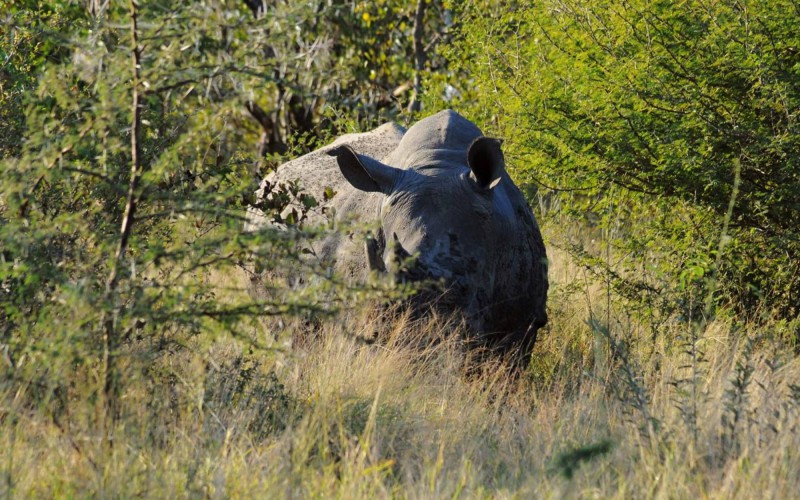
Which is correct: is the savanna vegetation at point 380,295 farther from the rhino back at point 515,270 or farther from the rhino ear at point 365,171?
the rhino ear at point 365,171

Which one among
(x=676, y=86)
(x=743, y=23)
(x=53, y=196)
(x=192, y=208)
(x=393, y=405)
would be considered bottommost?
(x=393, y=405)

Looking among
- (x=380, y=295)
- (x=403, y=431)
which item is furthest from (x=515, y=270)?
(x=380, y=295)

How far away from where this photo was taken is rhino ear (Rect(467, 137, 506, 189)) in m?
6.29

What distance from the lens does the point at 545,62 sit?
8.36 meters

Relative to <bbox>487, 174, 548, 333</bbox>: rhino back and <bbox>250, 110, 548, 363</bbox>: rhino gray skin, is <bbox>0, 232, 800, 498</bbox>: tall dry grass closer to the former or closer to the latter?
<bbox>250, 110, 548, 363</bbox>: rhino gray skin

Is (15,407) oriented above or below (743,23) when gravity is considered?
below

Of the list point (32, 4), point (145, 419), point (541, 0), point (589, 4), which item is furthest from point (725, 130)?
point (32, 4)

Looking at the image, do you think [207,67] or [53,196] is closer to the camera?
[207,67]

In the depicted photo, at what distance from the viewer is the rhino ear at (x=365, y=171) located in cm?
650

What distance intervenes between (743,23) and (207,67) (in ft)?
13.4

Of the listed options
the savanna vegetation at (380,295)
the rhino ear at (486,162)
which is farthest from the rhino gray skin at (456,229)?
the savanna vegetation at (380,295)

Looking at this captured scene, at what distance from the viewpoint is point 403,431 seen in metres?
4.80

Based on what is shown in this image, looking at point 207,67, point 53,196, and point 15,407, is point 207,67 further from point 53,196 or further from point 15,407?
point 53,196

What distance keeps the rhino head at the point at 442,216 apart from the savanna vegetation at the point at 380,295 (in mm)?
339
